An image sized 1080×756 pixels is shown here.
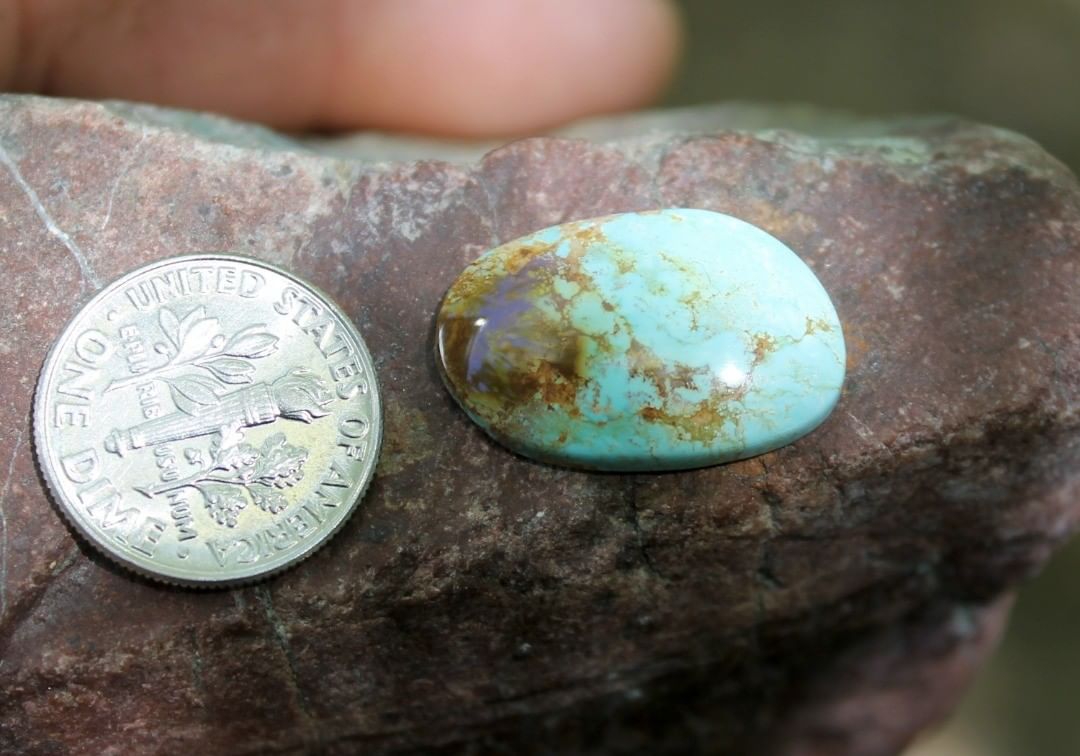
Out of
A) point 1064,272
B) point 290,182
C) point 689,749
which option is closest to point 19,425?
point 290,182

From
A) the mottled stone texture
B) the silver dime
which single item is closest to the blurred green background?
the mottled stone texture

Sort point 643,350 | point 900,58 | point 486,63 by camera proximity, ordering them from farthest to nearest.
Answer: point 900,58 < point 486,63 < point 643,350

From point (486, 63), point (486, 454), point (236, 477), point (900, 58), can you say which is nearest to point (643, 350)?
point (486, 454)

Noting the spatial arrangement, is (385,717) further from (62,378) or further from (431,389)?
(62,378)

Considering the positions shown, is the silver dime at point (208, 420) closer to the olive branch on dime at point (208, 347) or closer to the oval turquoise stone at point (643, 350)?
the olive branch on dime at point (208, 347)

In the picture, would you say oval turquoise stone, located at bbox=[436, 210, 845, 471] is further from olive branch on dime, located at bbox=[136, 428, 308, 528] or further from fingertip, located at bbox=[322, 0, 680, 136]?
fingertip, located at bbox=[322, 0, 680, 136]

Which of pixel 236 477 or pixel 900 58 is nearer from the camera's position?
pixel 236 477

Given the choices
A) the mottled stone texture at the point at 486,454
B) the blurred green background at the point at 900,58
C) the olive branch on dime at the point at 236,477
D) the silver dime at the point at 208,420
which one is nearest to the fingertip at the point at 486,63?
the blurred green background at the point at 900,58

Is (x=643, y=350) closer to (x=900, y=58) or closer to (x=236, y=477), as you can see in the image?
(x=236, y=477)
